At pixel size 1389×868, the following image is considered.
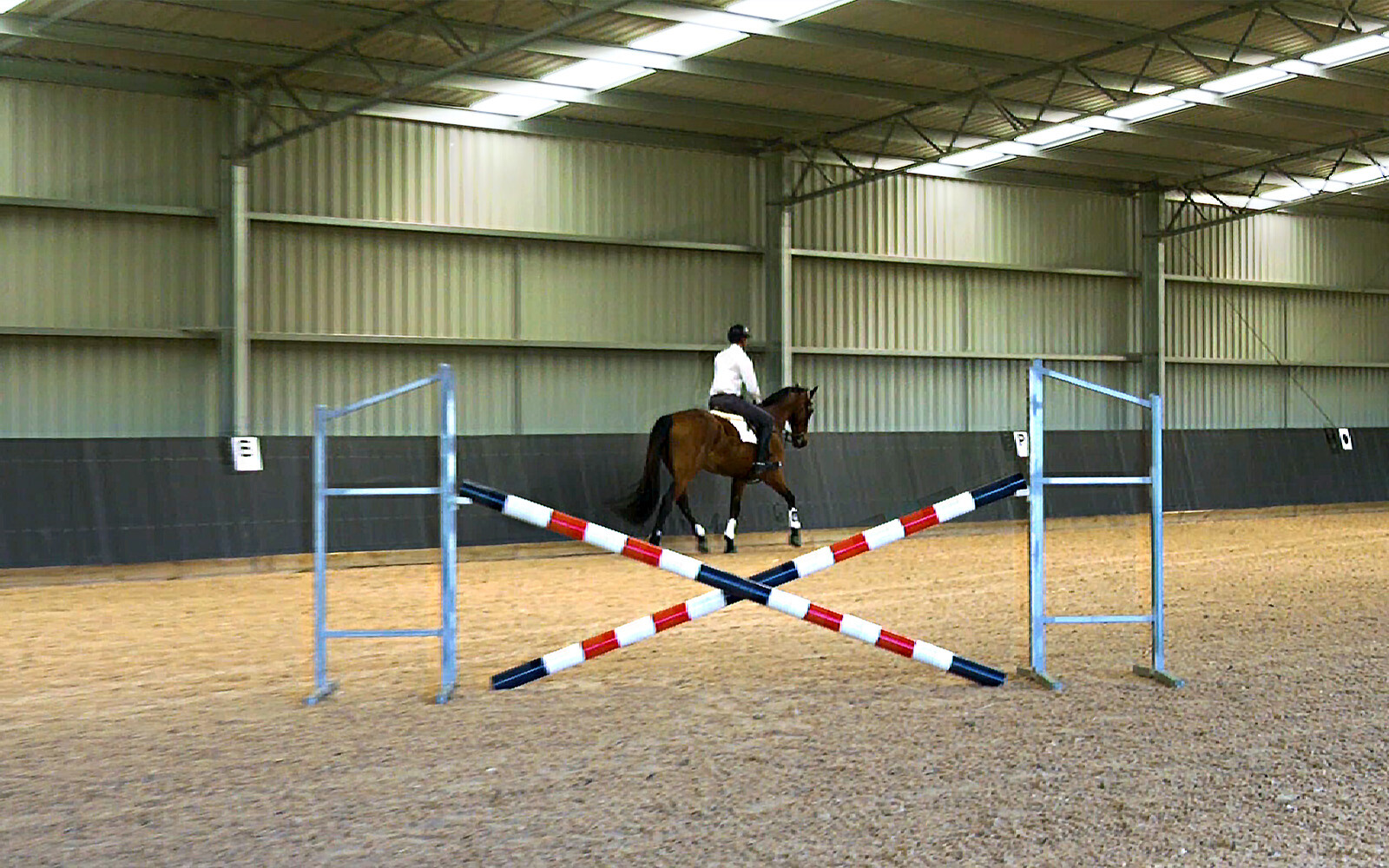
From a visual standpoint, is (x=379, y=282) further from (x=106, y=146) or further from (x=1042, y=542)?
Answer: (x=1042, y=542)

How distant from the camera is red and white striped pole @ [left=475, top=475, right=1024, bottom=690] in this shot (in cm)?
740

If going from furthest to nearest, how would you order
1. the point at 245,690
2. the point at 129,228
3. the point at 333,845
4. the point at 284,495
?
the point at 129,228
the point at 284,495
the point at 245,690
the point at 333,845

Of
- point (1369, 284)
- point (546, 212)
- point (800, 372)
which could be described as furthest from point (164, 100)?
point (1369, 284)

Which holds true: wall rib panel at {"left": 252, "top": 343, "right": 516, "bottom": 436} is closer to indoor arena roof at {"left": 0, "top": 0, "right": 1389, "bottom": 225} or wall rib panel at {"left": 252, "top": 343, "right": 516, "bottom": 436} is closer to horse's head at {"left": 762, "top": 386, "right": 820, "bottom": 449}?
indoor arena roof at {"left": 0, "top": 0, "right": 1389, "bottom": 225}

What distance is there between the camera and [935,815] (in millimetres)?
5266

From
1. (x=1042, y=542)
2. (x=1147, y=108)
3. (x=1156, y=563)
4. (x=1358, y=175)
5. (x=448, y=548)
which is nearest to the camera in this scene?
(x=448, y=548)

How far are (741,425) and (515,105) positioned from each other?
5.68m

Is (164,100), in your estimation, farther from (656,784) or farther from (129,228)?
(656,784)

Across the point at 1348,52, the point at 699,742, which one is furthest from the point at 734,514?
the point at 699,742

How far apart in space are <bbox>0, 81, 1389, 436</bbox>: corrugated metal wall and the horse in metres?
4.22

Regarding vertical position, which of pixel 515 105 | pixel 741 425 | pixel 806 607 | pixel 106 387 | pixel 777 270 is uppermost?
pixel 515 105

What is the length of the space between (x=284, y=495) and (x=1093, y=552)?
8.04 metres

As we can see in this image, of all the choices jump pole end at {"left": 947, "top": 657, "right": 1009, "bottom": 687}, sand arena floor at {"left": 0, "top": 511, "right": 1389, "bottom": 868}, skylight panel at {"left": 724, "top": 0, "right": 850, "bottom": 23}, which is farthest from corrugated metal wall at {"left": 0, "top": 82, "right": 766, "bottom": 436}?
jump pole end at {"left": 947, "top": 657, "right": 1009, "bottom": 687}

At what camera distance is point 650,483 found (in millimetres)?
16094
